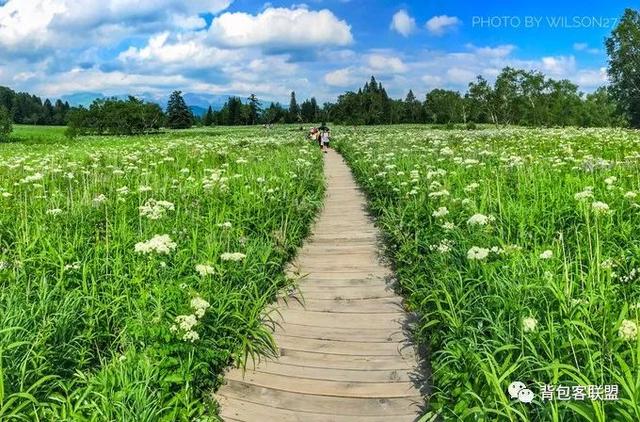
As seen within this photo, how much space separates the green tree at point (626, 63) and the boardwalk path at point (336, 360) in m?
68.3

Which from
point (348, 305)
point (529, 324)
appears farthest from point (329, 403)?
point (348, 305)

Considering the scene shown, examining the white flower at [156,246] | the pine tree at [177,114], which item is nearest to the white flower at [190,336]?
the white flower at [156,246]

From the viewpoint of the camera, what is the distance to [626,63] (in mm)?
60406

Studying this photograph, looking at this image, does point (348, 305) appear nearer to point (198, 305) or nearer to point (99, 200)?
point (198, 305)

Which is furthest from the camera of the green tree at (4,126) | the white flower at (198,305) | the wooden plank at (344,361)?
the green tree at (4,126)

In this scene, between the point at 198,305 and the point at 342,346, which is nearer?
the point at 198,305

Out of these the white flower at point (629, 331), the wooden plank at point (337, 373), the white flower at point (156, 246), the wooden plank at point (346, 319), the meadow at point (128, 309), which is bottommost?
the wooden plank at point (337, 373)

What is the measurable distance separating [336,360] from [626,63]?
71.3 metres

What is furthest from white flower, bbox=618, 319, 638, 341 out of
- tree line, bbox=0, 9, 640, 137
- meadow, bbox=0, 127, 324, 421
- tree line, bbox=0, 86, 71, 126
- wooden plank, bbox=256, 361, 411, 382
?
tree line, bbox=0, 86, 71, 126

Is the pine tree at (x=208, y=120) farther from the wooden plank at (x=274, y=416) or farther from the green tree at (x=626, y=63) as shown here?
the wooden plank at (x=274, y=416)

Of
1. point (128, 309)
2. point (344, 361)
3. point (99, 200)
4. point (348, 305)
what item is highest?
point (99, 200)

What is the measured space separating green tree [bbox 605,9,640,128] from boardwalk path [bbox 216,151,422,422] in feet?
224

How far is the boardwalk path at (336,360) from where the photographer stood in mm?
4191

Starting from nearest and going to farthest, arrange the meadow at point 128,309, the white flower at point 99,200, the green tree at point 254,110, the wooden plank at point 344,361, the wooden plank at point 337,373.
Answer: the meadow at point 128,309 → the wooden plank at point 337,373 → the wooden plank at point 344,361 → the white flower at point 99,200 → the green tree at point 254,110
